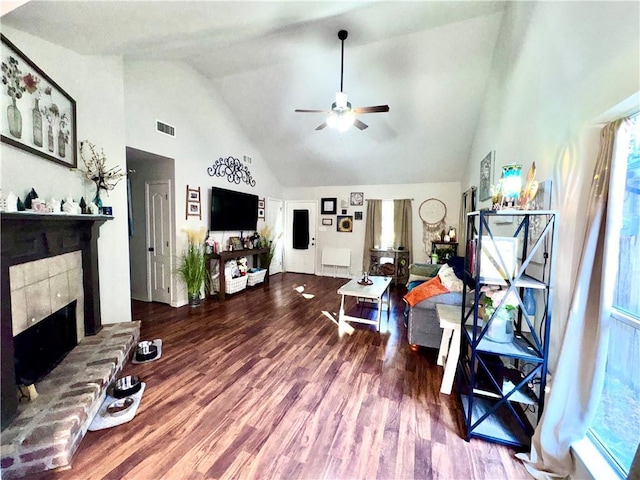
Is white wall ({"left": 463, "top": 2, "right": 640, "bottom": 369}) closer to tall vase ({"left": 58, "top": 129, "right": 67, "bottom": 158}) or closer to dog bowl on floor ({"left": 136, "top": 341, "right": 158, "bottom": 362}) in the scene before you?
dog bowl on floor ({"left": 136, "top": 341, "right": 158, "bottom": 362})

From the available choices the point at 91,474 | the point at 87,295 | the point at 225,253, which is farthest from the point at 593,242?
the point at 225,253

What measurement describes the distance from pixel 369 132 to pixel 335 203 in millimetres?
2167

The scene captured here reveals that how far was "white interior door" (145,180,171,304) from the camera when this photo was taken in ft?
13.3

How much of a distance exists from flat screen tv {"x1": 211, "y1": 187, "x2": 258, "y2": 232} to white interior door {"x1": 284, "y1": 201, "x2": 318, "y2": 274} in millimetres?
1510

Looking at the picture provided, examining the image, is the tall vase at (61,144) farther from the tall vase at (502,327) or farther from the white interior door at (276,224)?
the white interior door at (276,224)

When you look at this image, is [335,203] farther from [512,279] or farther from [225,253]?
[512,279]

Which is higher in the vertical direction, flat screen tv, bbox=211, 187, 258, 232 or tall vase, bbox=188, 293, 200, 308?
flat screen tv, bbox=211, 187, 258, 232

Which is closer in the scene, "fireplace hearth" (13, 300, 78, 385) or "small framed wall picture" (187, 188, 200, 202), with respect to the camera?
"fireplace hearth" (13, 300, 78, 385)

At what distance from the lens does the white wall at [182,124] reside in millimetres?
3344

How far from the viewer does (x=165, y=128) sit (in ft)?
12.2

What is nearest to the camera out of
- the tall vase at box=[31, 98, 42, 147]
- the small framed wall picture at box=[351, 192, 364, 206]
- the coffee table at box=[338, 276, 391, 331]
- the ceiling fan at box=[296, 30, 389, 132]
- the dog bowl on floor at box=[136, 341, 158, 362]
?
the tall vase at box=[31, 98, 42, 147]

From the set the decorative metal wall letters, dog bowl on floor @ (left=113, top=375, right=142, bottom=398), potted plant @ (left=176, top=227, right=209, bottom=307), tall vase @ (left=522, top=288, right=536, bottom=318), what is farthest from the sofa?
the decorative metal wall letters

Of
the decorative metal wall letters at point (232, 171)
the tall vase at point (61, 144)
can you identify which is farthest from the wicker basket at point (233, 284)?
the tall vase at point (61, 144)

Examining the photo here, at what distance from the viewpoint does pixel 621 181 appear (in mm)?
1191
